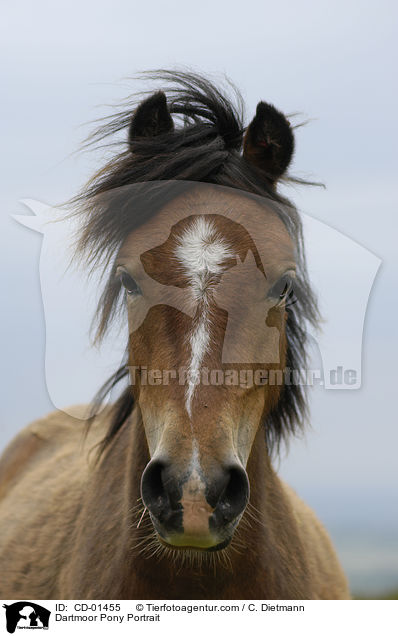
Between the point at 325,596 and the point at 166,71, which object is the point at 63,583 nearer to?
the point at 325,596

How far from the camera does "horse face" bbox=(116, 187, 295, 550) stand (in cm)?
196

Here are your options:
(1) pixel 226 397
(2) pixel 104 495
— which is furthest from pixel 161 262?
(2) pixel 104 495

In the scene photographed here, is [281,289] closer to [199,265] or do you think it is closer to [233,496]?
[199,265]

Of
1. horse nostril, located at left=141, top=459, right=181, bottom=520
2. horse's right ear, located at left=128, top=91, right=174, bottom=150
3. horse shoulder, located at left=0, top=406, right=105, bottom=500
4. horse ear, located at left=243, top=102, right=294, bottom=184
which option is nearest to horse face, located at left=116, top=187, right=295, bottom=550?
horse nostril, located at left=141, top=459, right=181, bottom=520

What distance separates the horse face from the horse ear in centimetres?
30

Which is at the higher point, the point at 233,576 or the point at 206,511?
Result: the point at 206,511

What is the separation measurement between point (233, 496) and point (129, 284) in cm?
86

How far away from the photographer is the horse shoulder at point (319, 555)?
304cm

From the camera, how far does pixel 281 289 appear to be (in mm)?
2410

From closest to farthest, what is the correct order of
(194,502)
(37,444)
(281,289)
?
(194,502)
(281,289)
(37,444)
